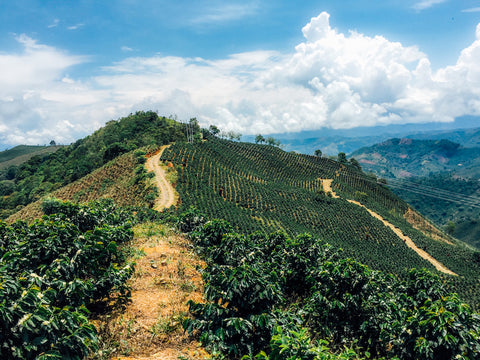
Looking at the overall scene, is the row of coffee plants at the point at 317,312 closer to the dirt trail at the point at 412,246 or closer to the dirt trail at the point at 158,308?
the dirt trail at the point at 158,308

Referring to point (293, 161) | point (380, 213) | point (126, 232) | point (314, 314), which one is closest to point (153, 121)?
point (293, 161)

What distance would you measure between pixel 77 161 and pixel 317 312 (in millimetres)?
120349

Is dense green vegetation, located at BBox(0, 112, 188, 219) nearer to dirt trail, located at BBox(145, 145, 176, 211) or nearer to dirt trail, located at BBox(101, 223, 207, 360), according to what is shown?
dirt trail, located at BBox(145, 145, 176, 211)

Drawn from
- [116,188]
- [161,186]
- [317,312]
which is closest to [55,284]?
[317,312]

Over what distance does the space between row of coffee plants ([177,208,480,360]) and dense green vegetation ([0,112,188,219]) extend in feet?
305

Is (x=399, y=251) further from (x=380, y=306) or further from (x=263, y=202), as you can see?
(x=380, y=306)

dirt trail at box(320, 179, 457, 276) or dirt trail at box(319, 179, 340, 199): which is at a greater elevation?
dirt trail at box(319, 179, 340, 199)

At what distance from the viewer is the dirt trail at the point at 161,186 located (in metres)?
50.6

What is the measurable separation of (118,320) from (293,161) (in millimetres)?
136838

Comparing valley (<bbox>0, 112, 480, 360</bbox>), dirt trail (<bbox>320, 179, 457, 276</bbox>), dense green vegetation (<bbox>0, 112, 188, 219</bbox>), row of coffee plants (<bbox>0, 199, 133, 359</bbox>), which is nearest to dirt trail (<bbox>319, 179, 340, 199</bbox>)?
dirt trail (<bbox>320, 179, 457, 276</bbox>)

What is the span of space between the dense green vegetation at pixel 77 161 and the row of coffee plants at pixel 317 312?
93093 mm

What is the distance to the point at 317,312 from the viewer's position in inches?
485

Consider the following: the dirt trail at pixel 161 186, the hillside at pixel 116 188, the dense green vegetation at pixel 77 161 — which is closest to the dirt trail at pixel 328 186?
the dense green vegetation at pixel 77 161

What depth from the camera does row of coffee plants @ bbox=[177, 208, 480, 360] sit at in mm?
8383
